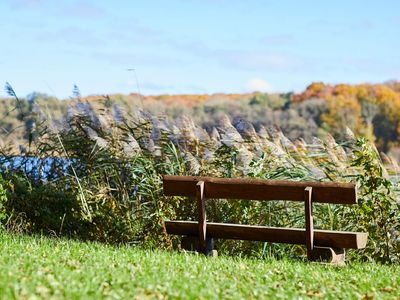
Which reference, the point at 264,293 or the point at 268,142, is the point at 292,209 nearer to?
the point at 268,142

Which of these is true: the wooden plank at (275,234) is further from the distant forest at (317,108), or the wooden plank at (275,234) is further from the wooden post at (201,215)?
the distant forest at (317,108)

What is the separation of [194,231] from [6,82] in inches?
143

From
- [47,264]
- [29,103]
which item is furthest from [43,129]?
[29,103]

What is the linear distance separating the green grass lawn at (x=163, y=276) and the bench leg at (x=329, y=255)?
0.12m

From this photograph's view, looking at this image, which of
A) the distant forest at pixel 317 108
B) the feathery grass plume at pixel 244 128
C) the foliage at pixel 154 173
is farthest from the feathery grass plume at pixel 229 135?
the distant forest at pixel 317 108

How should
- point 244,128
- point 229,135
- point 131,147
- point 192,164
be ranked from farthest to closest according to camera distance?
point 244,128, point 229,135, point 131,147, point 192,164

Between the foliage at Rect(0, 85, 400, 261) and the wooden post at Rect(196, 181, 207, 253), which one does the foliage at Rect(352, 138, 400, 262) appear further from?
the wooden post at Rect(196, 181, 207, 253)

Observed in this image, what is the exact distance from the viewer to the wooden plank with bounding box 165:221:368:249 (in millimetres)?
8281

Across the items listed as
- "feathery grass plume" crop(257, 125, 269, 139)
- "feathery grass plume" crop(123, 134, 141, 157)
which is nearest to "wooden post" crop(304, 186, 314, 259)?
"feathery grass plume" crop(257, 125, 269, 139)

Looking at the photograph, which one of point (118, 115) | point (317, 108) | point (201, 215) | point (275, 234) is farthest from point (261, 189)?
point (317, 108)

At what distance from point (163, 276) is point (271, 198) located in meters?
2.52

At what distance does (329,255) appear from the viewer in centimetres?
836

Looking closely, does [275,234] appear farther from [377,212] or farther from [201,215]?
[377,212]

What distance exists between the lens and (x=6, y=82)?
36.0ft
